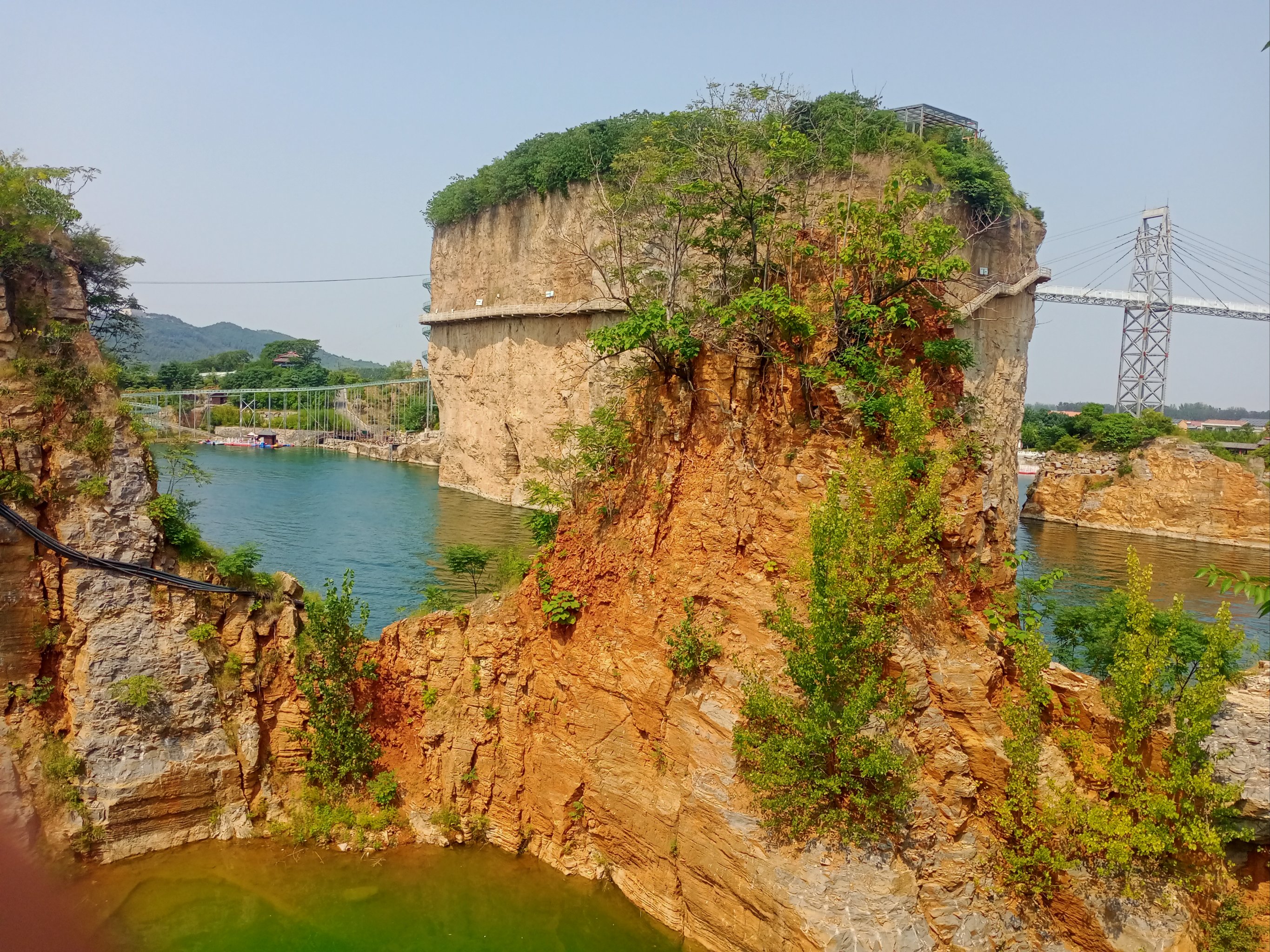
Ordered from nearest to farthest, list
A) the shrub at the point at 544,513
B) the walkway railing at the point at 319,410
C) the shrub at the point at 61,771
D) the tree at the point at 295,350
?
the shrub at the point at 61,771, the shrub at the point at 544,513, the walkway railing at the point at 319,410, the tree at the point at 295,350

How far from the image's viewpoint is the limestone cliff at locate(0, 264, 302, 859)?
980 cm

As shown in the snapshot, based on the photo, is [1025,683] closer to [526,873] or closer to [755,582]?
[755,582]

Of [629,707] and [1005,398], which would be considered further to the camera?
[1005,398]

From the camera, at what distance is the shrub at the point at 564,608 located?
35.2 ft

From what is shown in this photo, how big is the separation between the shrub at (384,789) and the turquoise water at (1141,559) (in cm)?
1871

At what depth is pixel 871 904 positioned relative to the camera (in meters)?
7.79

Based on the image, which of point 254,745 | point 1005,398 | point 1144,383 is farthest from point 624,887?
point 1144,383

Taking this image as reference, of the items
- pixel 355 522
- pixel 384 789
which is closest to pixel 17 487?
pixel 384 789

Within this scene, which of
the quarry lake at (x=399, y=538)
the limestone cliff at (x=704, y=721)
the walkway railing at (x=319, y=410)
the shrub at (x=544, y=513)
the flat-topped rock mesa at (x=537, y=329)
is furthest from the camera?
the walkway railing at (x=319, y=410)

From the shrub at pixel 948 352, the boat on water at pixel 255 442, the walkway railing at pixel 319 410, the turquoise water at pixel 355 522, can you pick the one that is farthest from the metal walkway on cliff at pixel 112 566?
the boat on water at pixel 255 442

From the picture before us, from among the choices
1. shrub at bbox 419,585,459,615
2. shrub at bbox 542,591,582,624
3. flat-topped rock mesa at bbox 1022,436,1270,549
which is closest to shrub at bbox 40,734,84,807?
shrub at bbox 419,585,459,615

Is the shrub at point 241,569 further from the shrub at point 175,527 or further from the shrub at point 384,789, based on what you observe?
the shrub at point 384,789

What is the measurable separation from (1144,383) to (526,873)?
62183 millimetres

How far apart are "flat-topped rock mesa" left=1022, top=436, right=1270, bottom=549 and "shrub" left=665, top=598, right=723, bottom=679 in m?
38.9
